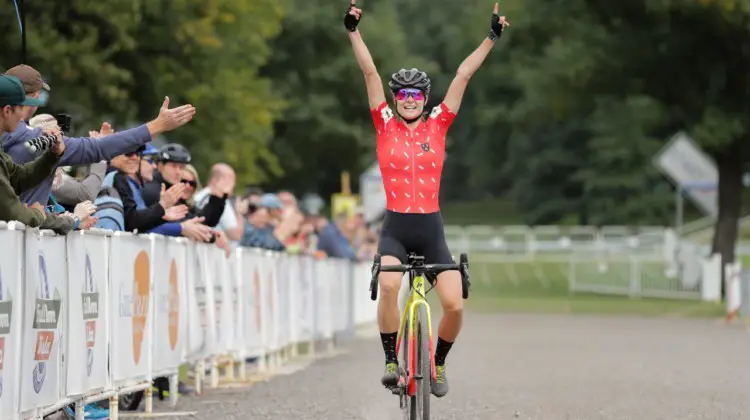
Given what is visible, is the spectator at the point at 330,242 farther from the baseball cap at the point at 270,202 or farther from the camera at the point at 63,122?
the camera at the point at 63,122

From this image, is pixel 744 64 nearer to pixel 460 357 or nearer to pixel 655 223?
pixel 460 357

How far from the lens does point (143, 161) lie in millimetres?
15273

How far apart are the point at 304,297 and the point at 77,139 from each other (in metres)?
12.3

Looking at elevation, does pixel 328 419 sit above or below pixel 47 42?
below

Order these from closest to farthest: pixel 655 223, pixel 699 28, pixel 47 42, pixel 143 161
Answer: pixel 143 161, pixel 47 42, pixel 699 28, pixel 655 223

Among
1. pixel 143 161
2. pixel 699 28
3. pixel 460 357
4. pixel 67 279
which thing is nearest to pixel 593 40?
pixel 699 28

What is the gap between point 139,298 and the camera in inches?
539

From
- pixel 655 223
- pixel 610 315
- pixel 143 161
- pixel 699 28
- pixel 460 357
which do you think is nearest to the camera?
pixel 143 161

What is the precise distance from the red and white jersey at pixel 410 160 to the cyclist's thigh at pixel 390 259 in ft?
0.67

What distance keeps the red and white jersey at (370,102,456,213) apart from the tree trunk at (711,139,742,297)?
33573 millimetres

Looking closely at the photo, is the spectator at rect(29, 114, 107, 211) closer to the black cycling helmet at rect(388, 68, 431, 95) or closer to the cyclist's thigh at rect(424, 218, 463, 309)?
the black cycling helmet at rect(388, 68, 431, 95)

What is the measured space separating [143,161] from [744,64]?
1209 inches

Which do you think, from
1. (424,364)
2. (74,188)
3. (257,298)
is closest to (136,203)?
(74,188)

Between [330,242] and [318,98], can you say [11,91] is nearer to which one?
[330,242]
